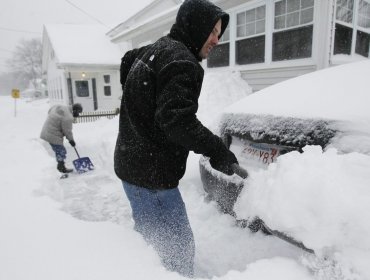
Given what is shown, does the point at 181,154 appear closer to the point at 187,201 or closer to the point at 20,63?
the point at 187,201

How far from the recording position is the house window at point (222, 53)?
33.4 ft

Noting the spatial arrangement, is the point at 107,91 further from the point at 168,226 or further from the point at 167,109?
the point at 167,109

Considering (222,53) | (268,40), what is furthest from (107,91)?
(268,40)

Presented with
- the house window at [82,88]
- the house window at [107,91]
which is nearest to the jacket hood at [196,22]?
the house window at [107,91]

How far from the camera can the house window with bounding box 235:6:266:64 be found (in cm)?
888

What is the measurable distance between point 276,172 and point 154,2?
16557 mm

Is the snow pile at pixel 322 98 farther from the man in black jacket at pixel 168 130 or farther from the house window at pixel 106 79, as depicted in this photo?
the house window at pixel 106 79

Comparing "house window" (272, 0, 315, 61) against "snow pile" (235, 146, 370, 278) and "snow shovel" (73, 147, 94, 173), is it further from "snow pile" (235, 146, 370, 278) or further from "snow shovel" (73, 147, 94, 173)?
"snow pile" (235, 146, 370, 278)

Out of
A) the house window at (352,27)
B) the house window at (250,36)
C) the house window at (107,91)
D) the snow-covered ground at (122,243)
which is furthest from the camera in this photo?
the house window at (107,91)

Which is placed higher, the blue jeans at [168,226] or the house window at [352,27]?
the house window at [352,27]

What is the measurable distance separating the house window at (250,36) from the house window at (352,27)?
194 centimetres

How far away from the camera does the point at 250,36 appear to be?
9.20 meters

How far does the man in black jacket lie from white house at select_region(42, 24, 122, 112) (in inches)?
645

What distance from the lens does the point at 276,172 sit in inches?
65.6
